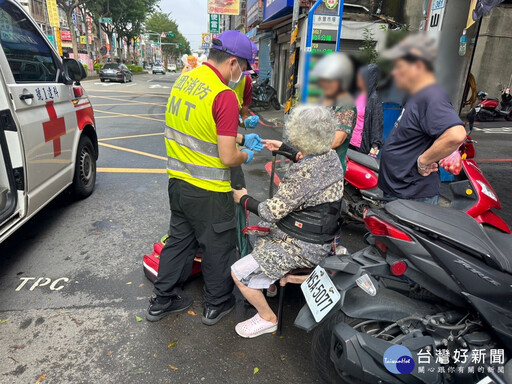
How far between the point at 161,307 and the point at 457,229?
1940 millimetres

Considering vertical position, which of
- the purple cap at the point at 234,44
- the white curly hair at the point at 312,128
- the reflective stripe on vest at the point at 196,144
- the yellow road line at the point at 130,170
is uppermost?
the purple cap at the point at 234,44

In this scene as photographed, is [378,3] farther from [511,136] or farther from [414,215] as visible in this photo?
[414,215]

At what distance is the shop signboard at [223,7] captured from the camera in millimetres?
22703

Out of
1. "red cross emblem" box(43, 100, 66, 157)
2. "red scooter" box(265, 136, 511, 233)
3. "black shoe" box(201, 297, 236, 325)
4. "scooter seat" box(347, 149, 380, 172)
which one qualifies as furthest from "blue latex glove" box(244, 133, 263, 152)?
"red cross emblem" box(43, 100, 66, 157)

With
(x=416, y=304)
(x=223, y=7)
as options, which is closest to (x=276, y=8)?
(x=416, y=304)

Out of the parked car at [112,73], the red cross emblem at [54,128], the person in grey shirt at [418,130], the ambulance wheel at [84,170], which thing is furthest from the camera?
the parked car at [112,73]

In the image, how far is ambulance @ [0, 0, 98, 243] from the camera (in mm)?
2764

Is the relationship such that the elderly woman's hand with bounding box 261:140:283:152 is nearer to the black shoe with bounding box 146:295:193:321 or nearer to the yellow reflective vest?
the yellow reflective vest

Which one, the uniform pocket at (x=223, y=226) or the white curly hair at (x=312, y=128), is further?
the uniform pocket at (x=223, y=226)

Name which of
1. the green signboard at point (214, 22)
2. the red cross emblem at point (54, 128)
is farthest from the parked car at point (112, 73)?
the red cross emblem at point (54, 128)

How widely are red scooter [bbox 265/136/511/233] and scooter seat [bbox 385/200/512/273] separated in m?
1.09

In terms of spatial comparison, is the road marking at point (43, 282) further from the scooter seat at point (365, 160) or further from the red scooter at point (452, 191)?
the scooter seat at point (365, 160)

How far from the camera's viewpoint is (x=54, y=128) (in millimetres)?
3439

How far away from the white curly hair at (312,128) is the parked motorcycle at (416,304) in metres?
0.49
